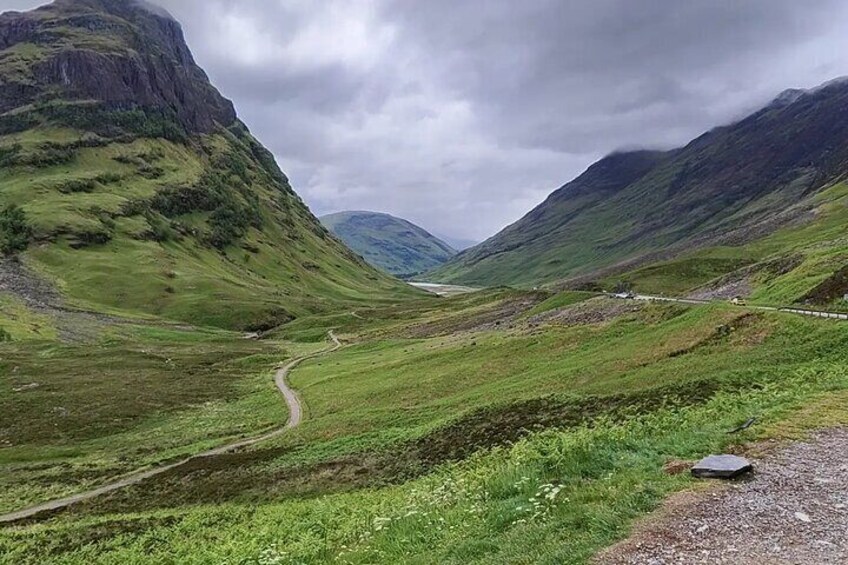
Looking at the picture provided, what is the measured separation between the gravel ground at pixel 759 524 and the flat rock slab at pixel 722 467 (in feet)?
1.00

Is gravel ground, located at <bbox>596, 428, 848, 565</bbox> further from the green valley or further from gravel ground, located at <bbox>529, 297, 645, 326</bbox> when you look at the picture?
gravel ground, located at <bbox>529, 297, 645, 326</bbox>

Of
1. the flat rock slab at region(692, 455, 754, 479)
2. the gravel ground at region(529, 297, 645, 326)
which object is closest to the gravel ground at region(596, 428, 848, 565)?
the flat rock slab at region(692, 455, 754, 479)

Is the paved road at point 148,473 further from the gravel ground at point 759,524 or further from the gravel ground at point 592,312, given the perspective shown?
the gravel ground at point 759,524

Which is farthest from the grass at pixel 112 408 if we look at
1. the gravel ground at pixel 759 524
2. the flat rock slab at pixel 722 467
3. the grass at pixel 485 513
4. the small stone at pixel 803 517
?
the small stone at pixel 803 517

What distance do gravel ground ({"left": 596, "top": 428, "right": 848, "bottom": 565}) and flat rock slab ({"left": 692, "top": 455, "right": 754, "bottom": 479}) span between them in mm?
305

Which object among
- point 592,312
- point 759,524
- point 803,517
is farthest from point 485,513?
point 592,312

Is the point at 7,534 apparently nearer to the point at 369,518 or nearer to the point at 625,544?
the point at 369,518

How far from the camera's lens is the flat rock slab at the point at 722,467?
16125 mm

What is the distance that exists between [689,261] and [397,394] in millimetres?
102485

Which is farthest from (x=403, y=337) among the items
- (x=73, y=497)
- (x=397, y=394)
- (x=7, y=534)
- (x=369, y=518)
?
(x=369, y=518)

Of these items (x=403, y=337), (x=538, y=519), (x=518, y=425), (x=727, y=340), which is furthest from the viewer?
(x=403, y=337)

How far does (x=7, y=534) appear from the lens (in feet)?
121

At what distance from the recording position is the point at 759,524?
13.5 m

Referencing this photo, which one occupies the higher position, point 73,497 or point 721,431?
point 721,431
